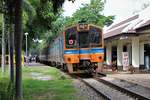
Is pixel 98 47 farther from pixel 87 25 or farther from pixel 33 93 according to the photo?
pixel 33 93

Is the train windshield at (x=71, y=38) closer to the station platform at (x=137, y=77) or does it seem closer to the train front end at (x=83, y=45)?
the train front end at (x=83, y=45)

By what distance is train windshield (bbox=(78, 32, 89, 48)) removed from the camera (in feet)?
103

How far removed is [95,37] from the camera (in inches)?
1240

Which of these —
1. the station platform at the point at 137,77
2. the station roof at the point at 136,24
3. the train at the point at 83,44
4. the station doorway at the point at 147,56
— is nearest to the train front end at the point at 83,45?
the train at the point at 83,44

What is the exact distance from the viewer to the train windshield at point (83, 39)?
103 feet

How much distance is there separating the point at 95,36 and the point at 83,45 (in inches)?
38.5

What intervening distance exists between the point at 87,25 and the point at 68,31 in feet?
4.24

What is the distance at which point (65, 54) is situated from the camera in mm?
31516

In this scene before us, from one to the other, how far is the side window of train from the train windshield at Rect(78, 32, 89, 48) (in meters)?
0.30

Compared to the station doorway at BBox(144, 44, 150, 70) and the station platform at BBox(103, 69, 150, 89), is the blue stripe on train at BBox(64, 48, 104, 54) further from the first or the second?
the station doorway at BBox(144, 44, 150, 70)

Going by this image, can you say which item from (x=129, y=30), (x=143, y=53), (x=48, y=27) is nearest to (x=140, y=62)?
(x=143, y=53)

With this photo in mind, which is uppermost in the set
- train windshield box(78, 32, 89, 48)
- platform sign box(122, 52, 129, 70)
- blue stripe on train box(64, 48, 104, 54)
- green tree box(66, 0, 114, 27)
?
green tree box(66, 0, 114, 27)

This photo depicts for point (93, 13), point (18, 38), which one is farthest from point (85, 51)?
point (93, 13)

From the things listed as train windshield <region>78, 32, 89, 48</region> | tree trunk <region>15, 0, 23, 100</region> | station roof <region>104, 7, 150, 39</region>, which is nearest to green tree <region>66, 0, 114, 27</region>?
station roof <region>104, 7, 150, 39</region>
